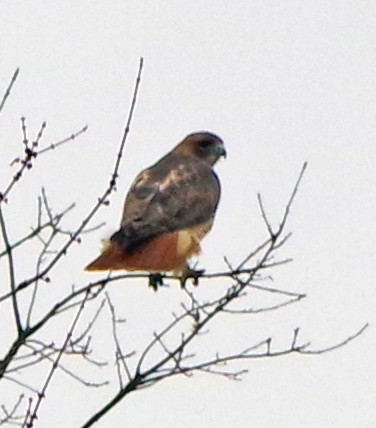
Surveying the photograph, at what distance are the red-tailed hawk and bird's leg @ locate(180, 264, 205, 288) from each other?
0.07 meters

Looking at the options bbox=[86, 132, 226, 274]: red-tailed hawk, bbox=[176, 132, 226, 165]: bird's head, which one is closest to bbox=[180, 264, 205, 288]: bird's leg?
bbox=[86, 132, 226, 274]: red-tailed hawk

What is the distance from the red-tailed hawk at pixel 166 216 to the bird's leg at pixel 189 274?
0.24 feet

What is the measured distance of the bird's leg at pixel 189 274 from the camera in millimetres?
9680

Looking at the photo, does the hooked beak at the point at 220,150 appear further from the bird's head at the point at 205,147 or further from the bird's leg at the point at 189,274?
the bird's leg at the point at 189,274

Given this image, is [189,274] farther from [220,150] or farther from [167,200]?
[220,150]

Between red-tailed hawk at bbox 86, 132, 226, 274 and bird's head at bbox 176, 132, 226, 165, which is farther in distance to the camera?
bird's head at bbox 176, 132, 226, 165

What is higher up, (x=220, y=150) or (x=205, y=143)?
(x=205, y=143)

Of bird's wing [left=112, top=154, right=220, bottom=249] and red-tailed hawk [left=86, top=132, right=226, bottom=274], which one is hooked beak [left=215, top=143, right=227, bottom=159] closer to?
red-tailed hawk [left=86, top=132, right=226, bottom=274]

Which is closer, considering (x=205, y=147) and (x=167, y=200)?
(x=167, y=200)

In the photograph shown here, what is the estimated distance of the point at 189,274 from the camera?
32.7 ft

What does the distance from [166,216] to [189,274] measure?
93 centimetres

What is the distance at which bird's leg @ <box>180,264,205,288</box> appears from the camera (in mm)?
9680

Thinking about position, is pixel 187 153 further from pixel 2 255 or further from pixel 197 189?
pixel 2 255

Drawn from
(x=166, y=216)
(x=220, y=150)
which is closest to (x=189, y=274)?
(x=166, y=216)
